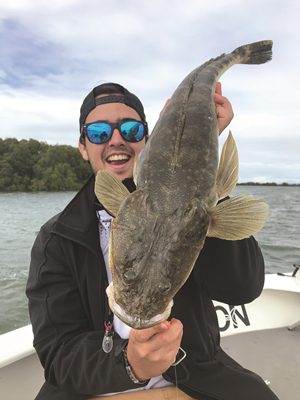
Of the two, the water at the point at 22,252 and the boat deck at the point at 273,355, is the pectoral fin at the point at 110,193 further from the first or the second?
the boat deck at the point at 273,355

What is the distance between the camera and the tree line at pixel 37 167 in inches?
2062

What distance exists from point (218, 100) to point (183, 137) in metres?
0.60

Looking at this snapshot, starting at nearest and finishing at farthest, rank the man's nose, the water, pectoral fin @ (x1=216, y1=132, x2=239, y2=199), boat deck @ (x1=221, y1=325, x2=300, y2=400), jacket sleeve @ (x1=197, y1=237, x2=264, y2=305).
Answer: pectoral fin @ (x1=216, y1=132, x2=239, y2=199) < jacket sleeve @ (x1=197, y1=237, x2=264, y2=305) < the man's nose < boat deck @ (x1=221, y1=325, x2=300, y2=400) < the water

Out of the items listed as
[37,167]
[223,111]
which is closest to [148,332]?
[223,111]

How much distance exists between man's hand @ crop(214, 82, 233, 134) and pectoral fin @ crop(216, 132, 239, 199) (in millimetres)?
335

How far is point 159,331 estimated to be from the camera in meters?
1.75

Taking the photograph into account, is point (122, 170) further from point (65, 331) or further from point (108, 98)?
point (65, 331)

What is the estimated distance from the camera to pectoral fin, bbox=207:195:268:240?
5.70 feet

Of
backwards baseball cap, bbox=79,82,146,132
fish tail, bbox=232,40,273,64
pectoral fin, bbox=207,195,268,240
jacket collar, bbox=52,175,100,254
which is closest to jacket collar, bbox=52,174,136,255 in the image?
jacket collar, bbox=52,175,100,254

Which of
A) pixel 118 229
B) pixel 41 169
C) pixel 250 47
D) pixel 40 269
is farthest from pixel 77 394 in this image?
pixel 41 169

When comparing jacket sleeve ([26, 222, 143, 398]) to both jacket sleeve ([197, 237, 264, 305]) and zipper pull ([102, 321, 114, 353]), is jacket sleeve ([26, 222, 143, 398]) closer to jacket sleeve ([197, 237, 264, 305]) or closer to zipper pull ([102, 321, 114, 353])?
zipper pull ([102, 321, 114, 353])

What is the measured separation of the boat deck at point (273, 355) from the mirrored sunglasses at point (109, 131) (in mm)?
3210

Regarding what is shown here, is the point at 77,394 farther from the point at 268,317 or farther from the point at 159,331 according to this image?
the point at 268,317

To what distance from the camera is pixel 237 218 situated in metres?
1.74
